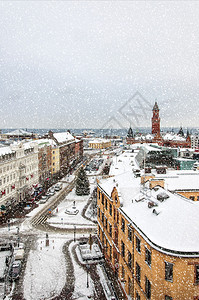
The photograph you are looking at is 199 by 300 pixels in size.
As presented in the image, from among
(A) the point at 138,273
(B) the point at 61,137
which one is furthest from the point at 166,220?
(B) the point at 61,137

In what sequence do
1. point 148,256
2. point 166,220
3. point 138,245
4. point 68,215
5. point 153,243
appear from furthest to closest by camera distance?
point 68,215 → point 138,245 → point 166,220 → point 148,256 → point 153,243

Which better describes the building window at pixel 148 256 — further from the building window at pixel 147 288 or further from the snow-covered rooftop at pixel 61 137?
the snow-covered rooftop at pixel 61 137

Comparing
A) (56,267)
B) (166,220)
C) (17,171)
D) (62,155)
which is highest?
(166,220)

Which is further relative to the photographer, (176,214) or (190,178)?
(190,178)

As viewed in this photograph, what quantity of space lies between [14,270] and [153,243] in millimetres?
21005

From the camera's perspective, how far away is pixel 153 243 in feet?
61.2

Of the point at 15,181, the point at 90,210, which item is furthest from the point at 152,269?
the point at 15,181

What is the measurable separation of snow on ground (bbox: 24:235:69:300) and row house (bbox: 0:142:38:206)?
21156mm

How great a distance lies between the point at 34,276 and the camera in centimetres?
3153

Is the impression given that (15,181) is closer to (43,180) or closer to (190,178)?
(43,180)

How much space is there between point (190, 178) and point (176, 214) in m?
16.8

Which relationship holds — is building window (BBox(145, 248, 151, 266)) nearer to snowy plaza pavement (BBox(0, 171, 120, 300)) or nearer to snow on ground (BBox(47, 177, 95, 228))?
snowy plaza pavement (BBox(0, 171, 120, 300))

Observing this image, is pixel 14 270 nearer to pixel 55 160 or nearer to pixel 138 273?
pixel 138 273

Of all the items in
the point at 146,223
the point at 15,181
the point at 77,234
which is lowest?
the point at 77,234
